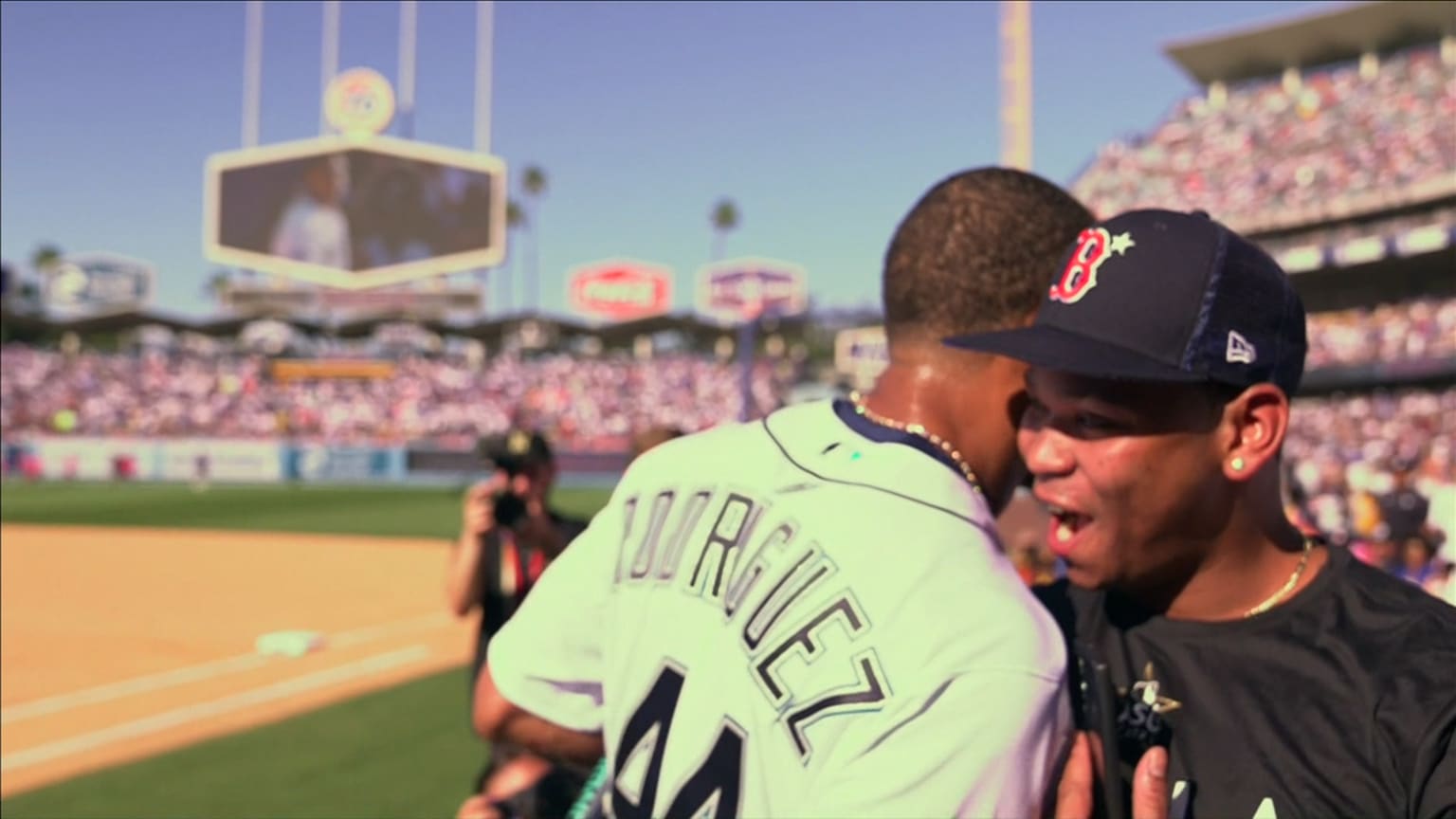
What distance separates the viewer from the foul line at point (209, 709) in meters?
7.04

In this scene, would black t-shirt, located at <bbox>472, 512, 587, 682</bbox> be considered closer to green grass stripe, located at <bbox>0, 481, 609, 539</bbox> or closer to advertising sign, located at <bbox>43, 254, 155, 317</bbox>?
green grass stripe, located at <bbox>0, 481, 609, 539</bbox>

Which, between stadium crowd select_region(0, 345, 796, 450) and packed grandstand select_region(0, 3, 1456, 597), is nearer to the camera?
packed grandstand select_region(0, 3, 1456, 597)

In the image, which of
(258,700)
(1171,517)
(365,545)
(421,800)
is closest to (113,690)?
(258,700)

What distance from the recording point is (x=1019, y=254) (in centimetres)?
190

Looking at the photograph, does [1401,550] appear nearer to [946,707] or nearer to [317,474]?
[946,707]

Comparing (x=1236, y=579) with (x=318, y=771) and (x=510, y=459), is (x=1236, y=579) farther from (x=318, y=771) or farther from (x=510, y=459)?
(x=318, y=771)

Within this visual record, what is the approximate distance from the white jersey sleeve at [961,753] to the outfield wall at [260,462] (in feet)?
120

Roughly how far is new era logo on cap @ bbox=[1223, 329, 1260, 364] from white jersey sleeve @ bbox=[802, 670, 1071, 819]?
615mm

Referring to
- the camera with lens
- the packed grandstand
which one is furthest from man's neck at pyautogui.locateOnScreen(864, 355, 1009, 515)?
the packed grandstand

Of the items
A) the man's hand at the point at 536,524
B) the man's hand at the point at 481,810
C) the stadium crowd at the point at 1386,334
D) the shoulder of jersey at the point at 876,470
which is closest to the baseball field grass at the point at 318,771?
the man's hand at the point at 536,524

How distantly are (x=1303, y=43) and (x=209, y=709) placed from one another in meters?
47.1

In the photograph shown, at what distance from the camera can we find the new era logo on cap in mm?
1607

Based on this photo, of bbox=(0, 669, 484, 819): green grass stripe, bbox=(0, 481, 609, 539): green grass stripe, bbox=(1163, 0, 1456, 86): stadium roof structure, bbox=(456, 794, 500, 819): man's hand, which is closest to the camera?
bbox=(456, 794, 500, 819): man's hand

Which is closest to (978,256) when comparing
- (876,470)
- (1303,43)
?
(876,470)
